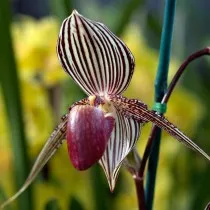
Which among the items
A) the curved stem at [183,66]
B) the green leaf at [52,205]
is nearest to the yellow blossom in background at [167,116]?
the green leaf at [52,205]

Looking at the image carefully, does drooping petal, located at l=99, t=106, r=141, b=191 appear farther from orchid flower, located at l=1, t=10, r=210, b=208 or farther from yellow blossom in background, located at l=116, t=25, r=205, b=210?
yellow blossom in background, located at l=116, t=25, r=205, b=210

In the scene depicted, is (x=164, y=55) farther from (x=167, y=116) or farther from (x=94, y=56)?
(x=167, y=116)

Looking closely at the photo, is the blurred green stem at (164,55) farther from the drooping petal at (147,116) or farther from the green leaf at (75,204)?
the green leaf at (75,204)

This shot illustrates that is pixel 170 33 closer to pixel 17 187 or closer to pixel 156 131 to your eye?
pixel 156 131

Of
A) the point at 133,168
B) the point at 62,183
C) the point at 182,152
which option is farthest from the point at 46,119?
the point at 133,168

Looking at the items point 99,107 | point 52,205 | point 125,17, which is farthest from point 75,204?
point 125,17

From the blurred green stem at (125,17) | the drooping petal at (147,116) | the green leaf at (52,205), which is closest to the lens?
the drooping petal at (147,116)
